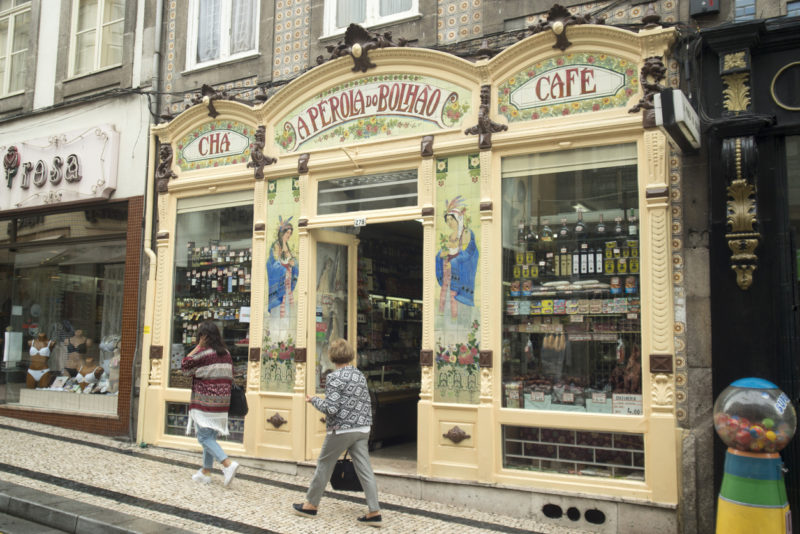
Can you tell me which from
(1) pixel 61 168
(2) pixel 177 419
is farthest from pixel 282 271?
(1) pixel 61 168

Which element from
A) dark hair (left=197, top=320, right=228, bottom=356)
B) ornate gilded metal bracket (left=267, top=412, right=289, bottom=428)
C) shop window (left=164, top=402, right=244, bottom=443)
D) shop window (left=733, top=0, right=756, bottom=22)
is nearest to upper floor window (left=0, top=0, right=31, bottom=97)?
shop window (left=164, top=402, right=244, bottom=443)

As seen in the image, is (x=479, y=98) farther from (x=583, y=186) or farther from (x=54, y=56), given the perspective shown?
(x=54, y=56)

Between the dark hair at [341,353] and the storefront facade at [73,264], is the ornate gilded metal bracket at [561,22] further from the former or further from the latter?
the storefront facade at [73,264]

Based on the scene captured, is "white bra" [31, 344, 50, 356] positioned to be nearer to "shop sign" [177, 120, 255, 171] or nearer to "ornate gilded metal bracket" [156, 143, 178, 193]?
"ornate gilded metal bracket" [156, 143, 178, 193]

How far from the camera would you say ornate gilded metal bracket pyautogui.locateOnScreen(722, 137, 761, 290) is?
6.33 m

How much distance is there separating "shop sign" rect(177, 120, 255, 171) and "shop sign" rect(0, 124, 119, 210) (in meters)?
1.49

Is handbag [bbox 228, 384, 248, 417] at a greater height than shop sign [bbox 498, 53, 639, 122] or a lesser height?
lesser

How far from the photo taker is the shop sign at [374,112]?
26.8 ft

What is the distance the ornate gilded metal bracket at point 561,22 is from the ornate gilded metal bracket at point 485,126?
2.79 feet

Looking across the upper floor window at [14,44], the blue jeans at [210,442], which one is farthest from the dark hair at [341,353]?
the upper floor window at [14,44]

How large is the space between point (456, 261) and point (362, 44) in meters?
2.92

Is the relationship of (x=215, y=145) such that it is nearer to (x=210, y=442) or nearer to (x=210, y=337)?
(x=210, y=337)

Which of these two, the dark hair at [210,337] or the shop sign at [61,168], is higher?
the shop sign at [61,168]

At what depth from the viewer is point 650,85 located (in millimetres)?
6961
